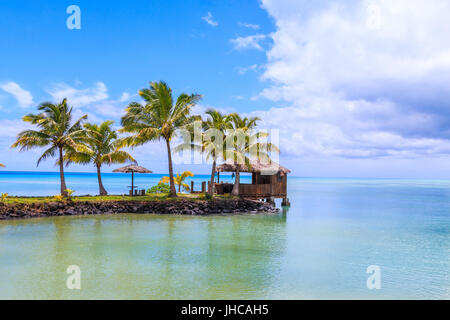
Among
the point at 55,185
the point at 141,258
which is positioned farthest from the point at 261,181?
the point at 55,185

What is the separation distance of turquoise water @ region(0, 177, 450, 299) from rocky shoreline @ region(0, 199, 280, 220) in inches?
51.3

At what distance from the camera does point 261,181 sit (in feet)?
87.1

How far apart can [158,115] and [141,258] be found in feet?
45.1

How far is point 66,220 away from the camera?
57.6 feet

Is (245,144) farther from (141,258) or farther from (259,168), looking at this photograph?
(141,258)

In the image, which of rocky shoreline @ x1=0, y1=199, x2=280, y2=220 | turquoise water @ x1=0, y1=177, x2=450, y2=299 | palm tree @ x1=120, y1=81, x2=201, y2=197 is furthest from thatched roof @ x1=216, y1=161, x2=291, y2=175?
turquoise water @ x1=0, y1=177, x2=450, y2=299

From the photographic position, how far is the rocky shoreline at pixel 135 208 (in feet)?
59.4

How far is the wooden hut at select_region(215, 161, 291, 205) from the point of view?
24602 mm

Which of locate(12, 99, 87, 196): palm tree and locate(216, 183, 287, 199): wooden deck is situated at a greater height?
locate(12, 99, 87, 196): palm tree

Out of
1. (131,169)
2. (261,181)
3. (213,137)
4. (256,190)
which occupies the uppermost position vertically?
(213,137)

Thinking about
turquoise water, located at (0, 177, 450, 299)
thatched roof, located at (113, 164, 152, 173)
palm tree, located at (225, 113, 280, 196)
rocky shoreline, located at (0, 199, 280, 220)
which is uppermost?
palm tree, located at (225, 113, 280, 196)

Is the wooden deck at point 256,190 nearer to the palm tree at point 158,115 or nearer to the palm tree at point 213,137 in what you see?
the palm tree at point 213,137

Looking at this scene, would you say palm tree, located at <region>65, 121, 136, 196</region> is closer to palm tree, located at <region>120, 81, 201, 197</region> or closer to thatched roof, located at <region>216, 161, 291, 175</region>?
palm tree, located at <region>120, 81, 201, 197</region>
